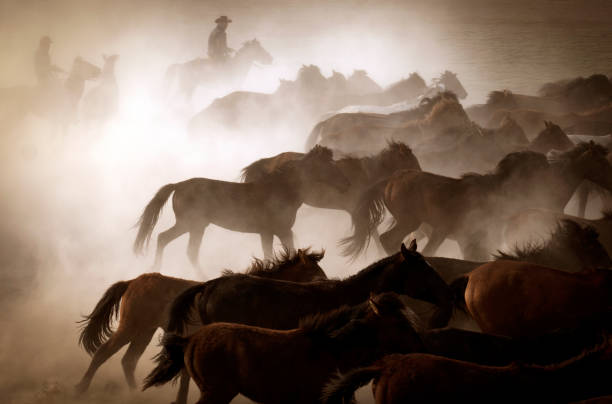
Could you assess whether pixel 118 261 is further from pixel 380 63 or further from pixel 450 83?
pixel 380 63

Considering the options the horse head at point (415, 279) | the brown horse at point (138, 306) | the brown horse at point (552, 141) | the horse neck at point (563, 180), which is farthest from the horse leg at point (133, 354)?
the brown horse at point (552, 141)

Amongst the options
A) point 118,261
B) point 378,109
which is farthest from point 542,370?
point 378,109

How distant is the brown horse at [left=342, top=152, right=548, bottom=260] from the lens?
18.2 ft

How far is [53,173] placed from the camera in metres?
11.1

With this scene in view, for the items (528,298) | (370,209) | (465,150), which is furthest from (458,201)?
(528,298)

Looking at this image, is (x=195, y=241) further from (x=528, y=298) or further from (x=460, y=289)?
(x=528, y=298)

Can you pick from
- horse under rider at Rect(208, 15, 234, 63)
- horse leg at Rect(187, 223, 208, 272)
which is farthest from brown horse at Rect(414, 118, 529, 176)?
horse under rider at Rect(208, 15, 234, 63)

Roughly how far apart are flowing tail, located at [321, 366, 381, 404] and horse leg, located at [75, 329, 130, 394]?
6.32 ft

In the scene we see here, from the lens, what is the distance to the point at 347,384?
2410 millimetres

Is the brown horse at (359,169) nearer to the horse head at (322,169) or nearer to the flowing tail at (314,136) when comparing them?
the horse head at (322,169)

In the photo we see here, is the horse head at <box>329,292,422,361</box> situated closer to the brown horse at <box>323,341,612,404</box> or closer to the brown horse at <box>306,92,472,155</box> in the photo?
the brown horse at <box>323,341,612,404</box>

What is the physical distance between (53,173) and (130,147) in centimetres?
162

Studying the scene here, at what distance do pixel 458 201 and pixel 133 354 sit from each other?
9.70 ft

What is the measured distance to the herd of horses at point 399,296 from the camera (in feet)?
8.23
